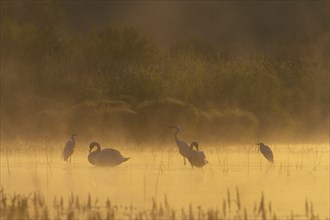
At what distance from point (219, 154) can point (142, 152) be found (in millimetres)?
1392

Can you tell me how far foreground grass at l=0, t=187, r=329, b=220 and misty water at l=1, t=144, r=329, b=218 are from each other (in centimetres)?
11

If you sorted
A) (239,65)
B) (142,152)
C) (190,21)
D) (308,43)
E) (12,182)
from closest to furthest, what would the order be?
(12,182) → (142,152) → (239,65) → (308,43) → (190,21)

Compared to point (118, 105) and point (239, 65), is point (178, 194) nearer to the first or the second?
point (118, 105)

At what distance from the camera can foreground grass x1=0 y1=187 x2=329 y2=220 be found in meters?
10.7

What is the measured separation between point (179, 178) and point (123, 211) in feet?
13.6

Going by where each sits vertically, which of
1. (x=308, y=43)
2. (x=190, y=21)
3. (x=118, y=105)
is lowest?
(x=118, y=105)

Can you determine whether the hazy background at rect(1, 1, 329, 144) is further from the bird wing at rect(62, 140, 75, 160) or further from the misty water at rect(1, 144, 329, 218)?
the bird wing at rect(62, 140, 75, 160)

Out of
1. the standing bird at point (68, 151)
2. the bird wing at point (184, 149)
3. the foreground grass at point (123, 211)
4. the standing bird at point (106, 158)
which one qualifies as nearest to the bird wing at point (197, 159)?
the bird wing at point (184, 149)

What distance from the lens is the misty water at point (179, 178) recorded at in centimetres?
1261

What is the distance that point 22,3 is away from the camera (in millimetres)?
49844

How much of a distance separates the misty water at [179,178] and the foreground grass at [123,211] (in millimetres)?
109

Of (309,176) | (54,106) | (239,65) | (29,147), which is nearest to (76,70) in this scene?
(54,106)

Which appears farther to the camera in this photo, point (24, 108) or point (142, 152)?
point (24, 108)

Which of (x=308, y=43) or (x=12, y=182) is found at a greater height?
(x=308, y=43)
